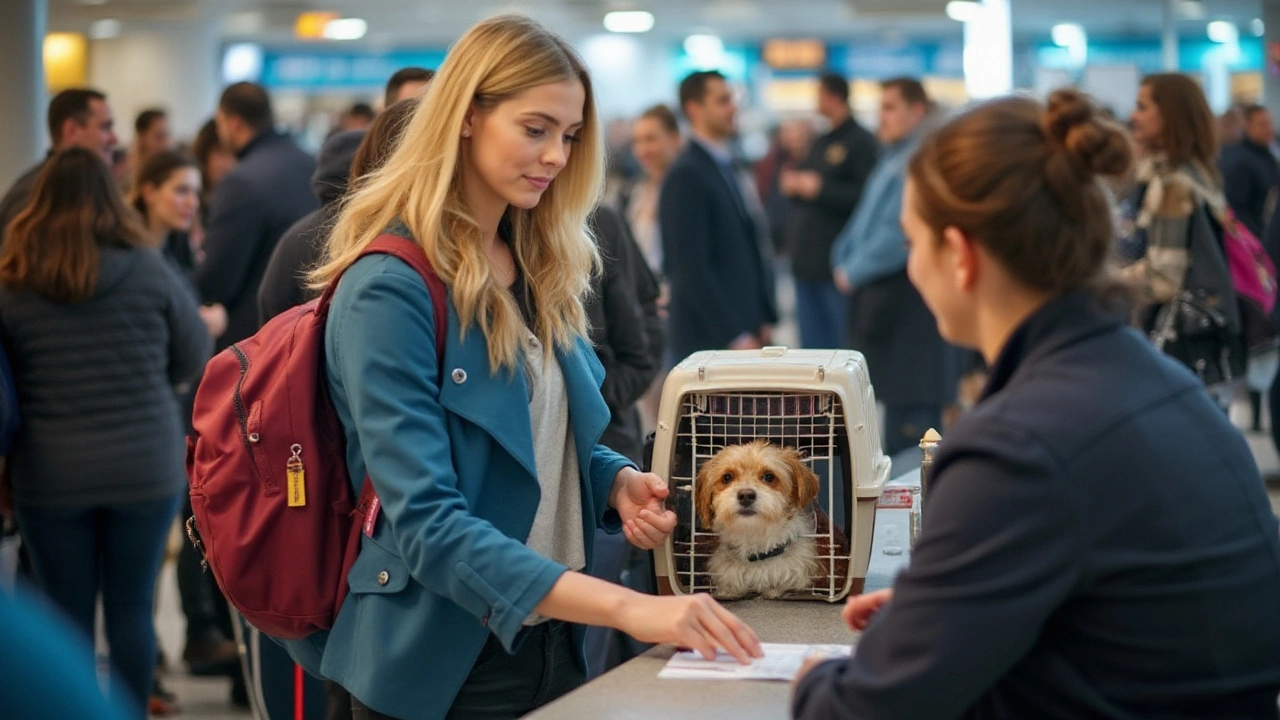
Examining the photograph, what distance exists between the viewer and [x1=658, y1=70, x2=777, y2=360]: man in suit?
6098 mm

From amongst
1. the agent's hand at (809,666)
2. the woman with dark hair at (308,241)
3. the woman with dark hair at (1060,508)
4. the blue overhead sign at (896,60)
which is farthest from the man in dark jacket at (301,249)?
the blue overhead sign at (896,60)

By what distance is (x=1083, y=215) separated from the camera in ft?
4.35

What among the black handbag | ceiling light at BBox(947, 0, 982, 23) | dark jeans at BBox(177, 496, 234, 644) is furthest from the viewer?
ceiling light at BBox(947, 0, 982, 23)

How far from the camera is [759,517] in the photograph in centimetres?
203

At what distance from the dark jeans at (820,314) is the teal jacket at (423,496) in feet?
19.0

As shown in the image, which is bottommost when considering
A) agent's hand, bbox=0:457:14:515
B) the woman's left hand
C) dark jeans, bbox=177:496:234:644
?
dark jeans, bbox=177:496:234:644

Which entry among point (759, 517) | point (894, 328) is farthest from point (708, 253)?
point (759, 517)

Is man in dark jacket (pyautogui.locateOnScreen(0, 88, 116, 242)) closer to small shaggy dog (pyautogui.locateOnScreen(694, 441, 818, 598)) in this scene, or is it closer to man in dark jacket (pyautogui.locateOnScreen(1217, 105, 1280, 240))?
small shaggy dog (pyautogui.locateOnScreen(694, 441, 818, 598))

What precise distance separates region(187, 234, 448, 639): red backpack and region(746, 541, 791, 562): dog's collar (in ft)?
1.94

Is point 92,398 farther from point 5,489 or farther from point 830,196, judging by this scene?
point 830,196

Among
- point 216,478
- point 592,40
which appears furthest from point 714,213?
point 592,40

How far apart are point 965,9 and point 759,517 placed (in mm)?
9294

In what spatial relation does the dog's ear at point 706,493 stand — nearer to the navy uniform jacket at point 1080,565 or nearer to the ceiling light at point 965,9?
the navy uniform jacket at point 1080,565

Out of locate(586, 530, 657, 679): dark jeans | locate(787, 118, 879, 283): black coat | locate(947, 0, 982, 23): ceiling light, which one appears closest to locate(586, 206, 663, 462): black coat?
locate(586, 530, 657, 679): dark jeans
